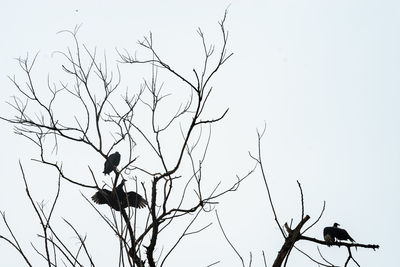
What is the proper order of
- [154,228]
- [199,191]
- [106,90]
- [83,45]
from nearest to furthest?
1. [154,228]
2. [199,191]
3. [106,90]
4. [83,45]

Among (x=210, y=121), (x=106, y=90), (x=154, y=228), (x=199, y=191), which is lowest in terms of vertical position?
(x=154, y=228)

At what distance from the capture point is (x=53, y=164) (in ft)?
10.4

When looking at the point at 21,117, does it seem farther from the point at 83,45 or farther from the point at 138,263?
the point at 138,263

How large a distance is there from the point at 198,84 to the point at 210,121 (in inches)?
9.4

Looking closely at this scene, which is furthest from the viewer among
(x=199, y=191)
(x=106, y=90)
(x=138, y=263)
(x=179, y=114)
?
(x=106, y=90)

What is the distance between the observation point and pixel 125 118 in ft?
11.7

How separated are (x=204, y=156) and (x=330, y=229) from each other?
1814mm

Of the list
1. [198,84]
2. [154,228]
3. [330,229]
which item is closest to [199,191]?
[154,228]

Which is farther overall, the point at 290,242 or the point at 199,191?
the point at 199,191

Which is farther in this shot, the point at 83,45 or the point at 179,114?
the point at 83,45

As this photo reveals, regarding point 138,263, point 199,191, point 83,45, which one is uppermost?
point 83,45

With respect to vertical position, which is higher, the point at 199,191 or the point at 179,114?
the point at 179,114

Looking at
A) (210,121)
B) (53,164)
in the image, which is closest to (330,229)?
(210,121)

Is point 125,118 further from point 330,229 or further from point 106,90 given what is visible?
point 330,229
